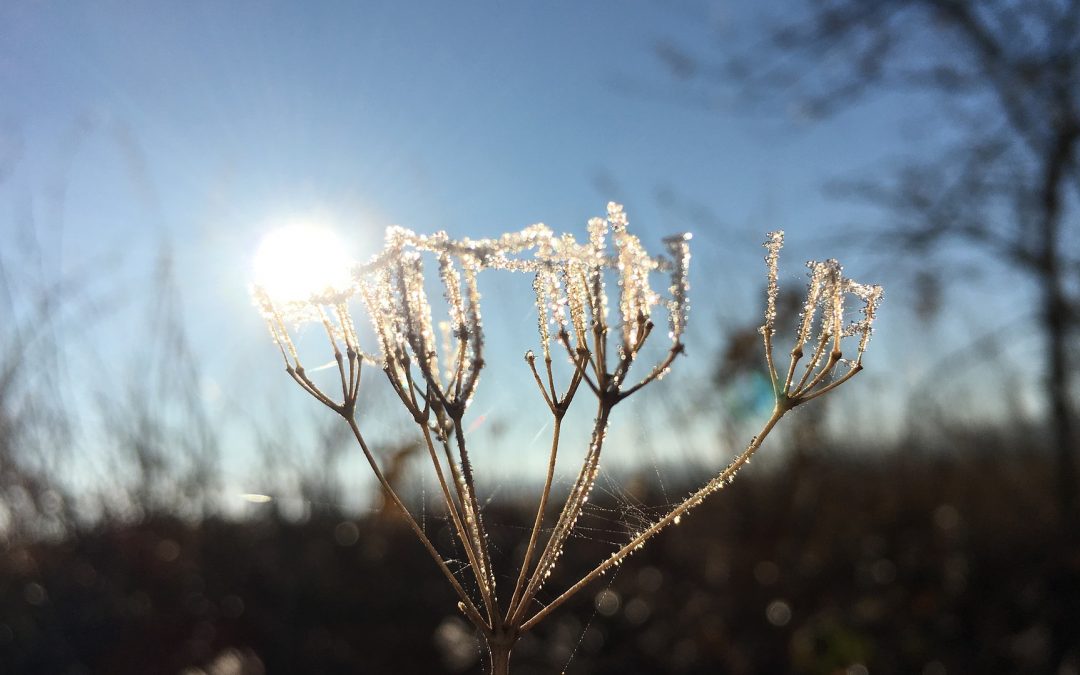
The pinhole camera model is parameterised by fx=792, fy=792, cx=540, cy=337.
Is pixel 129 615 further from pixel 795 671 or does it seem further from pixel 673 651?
pixel 795 671

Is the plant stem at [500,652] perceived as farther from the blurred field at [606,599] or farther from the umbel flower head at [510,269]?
the blurred field at [606,599]

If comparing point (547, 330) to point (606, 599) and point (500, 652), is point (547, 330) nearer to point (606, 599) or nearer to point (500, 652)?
point (500, 652)

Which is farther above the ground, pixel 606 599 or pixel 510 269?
pixel 510 269

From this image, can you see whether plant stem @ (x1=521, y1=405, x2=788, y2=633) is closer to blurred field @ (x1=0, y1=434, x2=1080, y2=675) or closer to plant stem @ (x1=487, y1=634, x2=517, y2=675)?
plant stem @ (x1=487, y1=634, x2=517, y2=675)

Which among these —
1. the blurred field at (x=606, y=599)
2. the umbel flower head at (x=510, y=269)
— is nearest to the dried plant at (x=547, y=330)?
the umbel flower head at (x=510, y=269)

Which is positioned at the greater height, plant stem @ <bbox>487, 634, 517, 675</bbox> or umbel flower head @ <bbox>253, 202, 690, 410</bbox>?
umbel flower head @ <bbox>253, 202, 690, 410</bbox>

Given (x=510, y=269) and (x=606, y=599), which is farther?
(x=606, y=599)

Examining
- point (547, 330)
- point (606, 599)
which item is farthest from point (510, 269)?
point (606, 599)

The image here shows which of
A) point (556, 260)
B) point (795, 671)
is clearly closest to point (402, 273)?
point (556, 260)

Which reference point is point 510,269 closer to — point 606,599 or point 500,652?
point 500,652

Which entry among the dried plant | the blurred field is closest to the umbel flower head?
the dried plant

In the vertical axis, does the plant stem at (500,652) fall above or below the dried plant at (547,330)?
below
